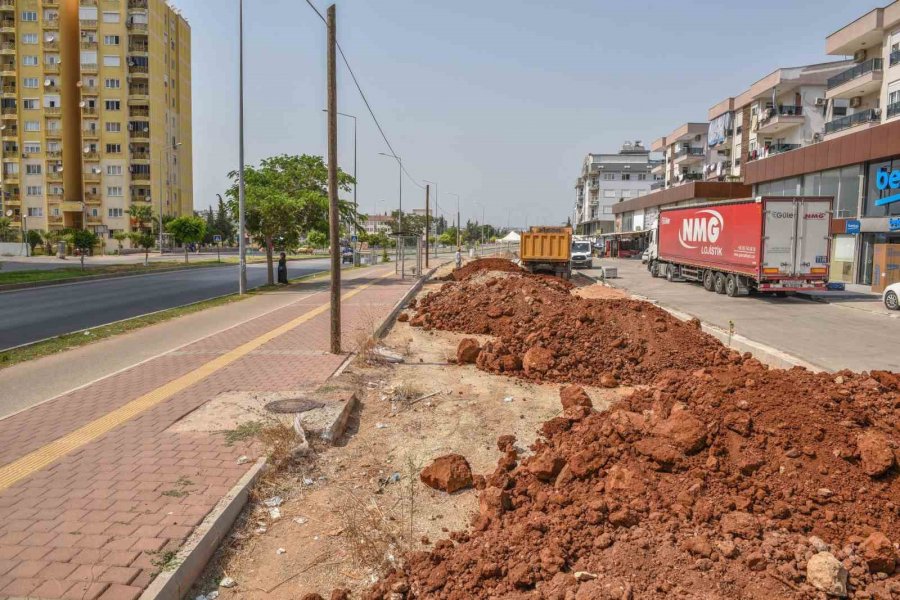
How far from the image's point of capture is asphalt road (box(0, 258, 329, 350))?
15.3 meters

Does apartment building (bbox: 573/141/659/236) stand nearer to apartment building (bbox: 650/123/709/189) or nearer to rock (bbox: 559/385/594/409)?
apartment building (bbox: 650/123/709/189)

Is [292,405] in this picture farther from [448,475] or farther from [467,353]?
[467,353]

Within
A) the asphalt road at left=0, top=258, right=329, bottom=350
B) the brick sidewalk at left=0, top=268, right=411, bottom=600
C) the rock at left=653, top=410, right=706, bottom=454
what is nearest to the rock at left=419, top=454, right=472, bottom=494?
the brick sidewalk at left=0, top=268, right=411, bottom=600

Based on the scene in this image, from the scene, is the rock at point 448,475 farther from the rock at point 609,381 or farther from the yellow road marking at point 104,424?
the rock at point 609,381

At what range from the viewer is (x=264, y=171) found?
28047mm

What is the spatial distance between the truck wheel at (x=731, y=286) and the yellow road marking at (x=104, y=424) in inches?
750

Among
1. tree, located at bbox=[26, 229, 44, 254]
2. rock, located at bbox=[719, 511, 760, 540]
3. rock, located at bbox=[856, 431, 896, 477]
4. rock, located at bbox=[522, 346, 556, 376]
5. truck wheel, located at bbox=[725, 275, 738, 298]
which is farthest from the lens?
tree, located at bbox=[26, 229, 44, 254]

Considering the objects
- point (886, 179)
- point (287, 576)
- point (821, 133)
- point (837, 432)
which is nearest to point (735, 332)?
point (837, 432)

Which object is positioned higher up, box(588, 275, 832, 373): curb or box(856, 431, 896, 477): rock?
box(856, 431, 896, 477): rock

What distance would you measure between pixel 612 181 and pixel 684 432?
104 meters

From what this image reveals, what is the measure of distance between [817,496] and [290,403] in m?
5.58

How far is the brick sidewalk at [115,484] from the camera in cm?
412

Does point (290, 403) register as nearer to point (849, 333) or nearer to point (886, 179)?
point (849, 333)

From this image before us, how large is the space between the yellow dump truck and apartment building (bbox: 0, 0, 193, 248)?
6257 cm
